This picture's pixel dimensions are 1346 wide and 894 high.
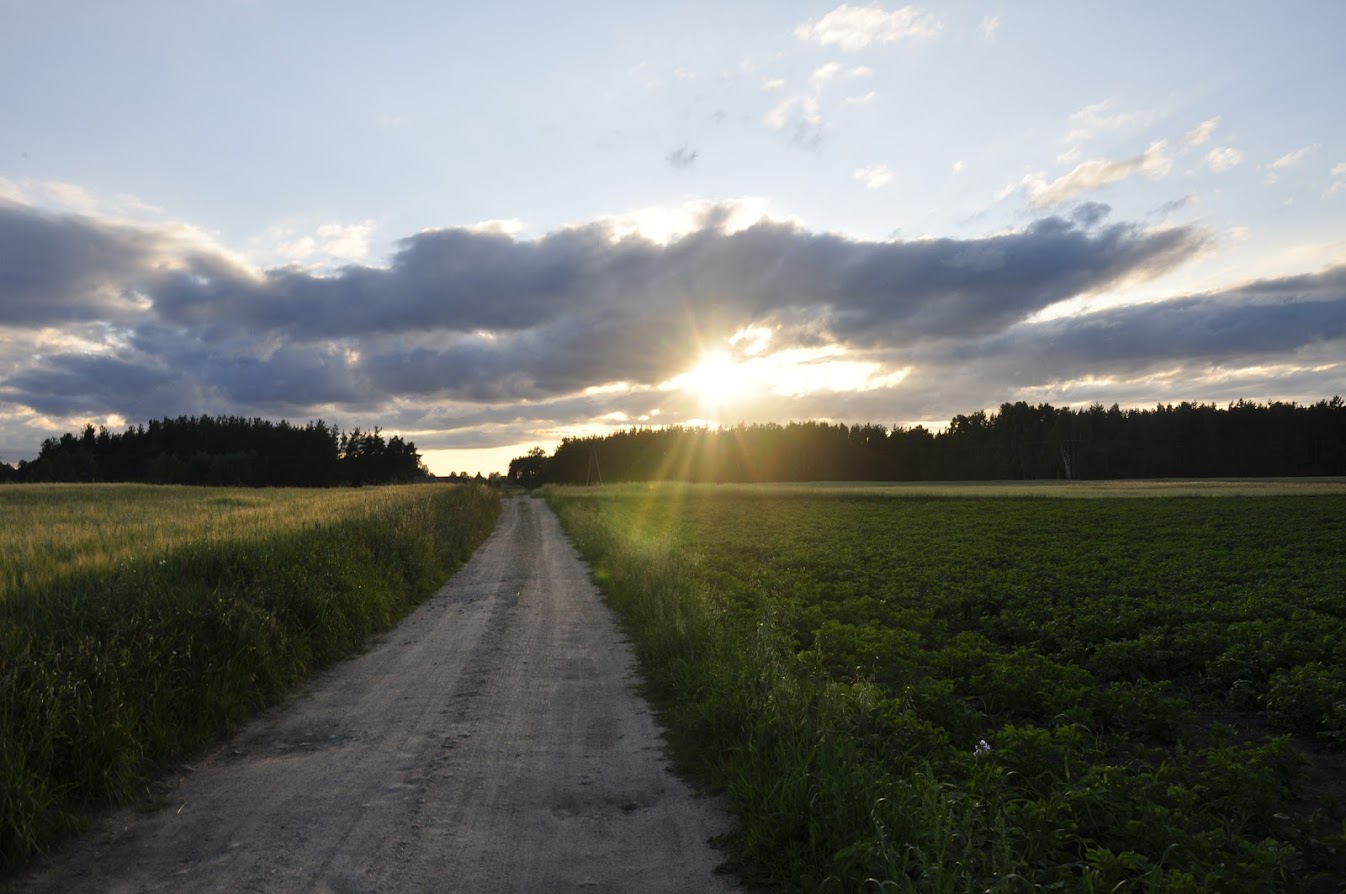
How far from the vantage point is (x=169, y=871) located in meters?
4.84

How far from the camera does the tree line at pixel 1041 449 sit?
354 ft

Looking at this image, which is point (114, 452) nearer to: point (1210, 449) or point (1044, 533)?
point (1044, 533)

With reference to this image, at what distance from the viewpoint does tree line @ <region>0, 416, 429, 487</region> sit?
327ft

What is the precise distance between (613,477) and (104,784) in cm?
15010

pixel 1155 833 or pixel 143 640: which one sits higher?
pixel 143 640

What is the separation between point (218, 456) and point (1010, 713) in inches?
4373

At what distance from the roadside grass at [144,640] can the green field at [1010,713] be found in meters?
4.18

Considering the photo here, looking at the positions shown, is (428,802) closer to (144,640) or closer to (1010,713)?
(144,640)

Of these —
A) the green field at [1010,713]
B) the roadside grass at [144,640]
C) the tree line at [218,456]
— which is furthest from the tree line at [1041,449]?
the roadside grass at [144,640]

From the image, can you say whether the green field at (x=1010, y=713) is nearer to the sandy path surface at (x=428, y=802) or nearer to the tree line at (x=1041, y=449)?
the sandy path surface at (x=428, y=802)

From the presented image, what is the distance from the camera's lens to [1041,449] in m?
118

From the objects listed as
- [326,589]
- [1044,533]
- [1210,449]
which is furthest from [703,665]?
[1210,449]

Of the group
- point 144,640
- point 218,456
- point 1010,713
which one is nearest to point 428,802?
point 144,640

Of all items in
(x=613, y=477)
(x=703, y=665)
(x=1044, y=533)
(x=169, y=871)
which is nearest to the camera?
(x=169, y=871)
